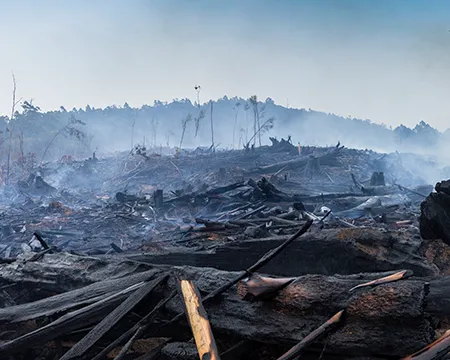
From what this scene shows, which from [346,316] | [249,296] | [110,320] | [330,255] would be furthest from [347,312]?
[330,255]

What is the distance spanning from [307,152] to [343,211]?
46.5 feet

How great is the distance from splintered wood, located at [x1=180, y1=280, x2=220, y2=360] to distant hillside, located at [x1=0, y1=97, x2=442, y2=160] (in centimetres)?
4975

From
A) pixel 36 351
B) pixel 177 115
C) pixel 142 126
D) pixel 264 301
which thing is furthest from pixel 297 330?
pixel 177 115

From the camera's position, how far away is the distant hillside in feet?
185

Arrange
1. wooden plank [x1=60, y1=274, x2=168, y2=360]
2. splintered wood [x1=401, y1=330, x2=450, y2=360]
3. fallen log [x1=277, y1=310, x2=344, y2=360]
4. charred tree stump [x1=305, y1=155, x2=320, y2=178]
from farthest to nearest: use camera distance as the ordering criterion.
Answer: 1. charred tree stump [x1=305, y1=155, x2=320, y2=178]
2. wooden plank [x1=60, y1=274, x2=168, y2=360]
3. fallen log [x1=277, y1=310, x2=344, y2=360]
4. splintered wood [x1=401, y1=330, x2=450, y2=360]

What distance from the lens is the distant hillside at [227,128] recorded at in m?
56.5

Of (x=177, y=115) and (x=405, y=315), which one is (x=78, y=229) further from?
(x=177, y=115)

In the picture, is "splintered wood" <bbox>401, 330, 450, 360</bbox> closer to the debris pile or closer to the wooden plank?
the debris pile

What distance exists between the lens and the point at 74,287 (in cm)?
312

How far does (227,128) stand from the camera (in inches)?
2810

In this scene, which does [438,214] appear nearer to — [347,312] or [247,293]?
[347,312]

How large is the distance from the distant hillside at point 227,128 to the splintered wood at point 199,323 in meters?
49.7

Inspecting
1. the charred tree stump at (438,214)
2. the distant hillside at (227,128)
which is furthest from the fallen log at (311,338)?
the distant hillside at (227,128)

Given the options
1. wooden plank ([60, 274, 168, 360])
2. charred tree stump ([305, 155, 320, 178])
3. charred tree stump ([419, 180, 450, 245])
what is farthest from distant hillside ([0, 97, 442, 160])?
wooden plank ([60, 274, 168, 360])
